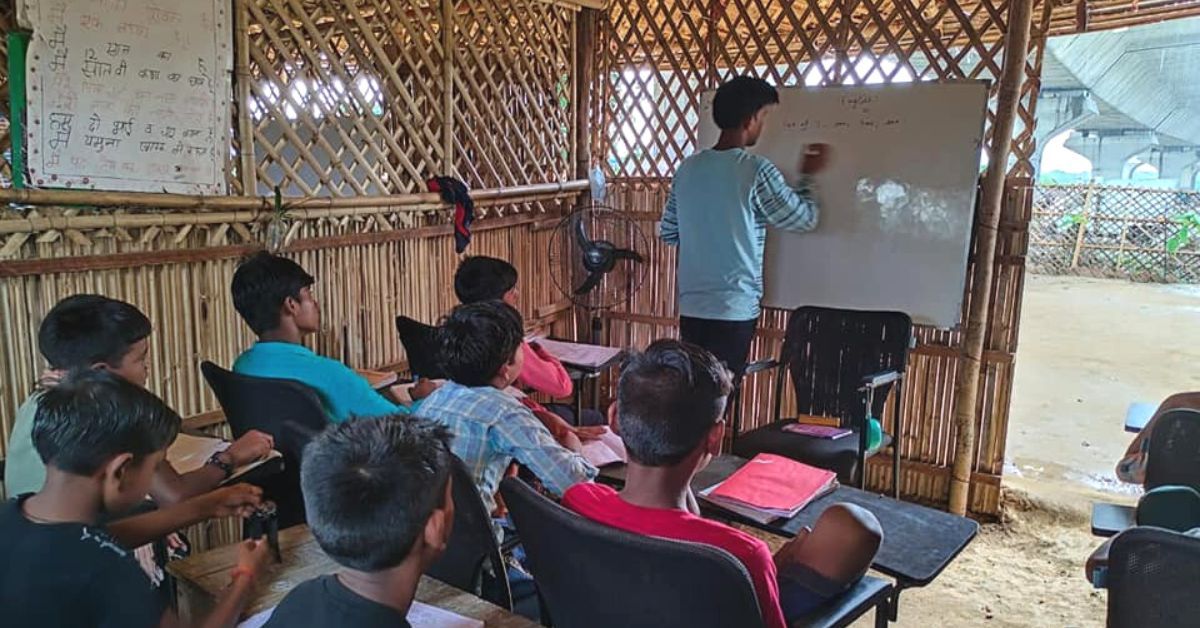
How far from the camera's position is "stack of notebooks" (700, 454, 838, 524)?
179cm

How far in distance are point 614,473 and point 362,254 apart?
1618 mm

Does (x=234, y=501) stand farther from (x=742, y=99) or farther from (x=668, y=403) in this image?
(x=742, y=99)

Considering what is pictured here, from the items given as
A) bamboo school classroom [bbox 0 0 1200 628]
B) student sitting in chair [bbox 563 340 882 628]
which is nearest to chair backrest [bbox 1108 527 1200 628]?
bamboo school classroom [bbox 0 0 1200 628]

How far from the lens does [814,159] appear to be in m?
3.47

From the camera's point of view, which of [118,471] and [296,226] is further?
[296,226]

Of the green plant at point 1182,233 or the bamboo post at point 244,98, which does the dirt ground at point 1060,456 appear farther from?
the green plant at point 1182,233

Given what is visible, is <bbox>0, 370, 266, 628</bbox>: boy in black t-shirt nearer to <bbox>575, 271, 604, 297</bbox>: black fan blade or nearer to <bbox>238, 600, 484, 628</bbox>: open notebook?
<bbox>238, 600, 484, 628</bbox>: open notebook

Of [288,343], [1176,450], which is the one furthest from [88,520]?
[1176,450]

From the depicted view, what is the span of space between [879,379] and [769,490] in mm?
1238

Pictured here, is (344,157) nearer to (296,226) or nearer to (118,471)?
(296,226)

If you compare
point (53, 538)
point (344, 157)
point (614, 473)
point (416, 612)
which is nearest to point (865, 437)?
point (614, 473)

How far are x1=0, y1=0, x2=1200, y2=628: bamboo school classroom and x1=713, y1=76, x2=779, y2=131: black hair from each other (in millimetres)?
14

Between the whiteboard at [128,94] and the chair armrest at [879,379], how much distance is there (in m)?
2.22

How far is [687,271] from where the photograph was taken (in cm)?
322
